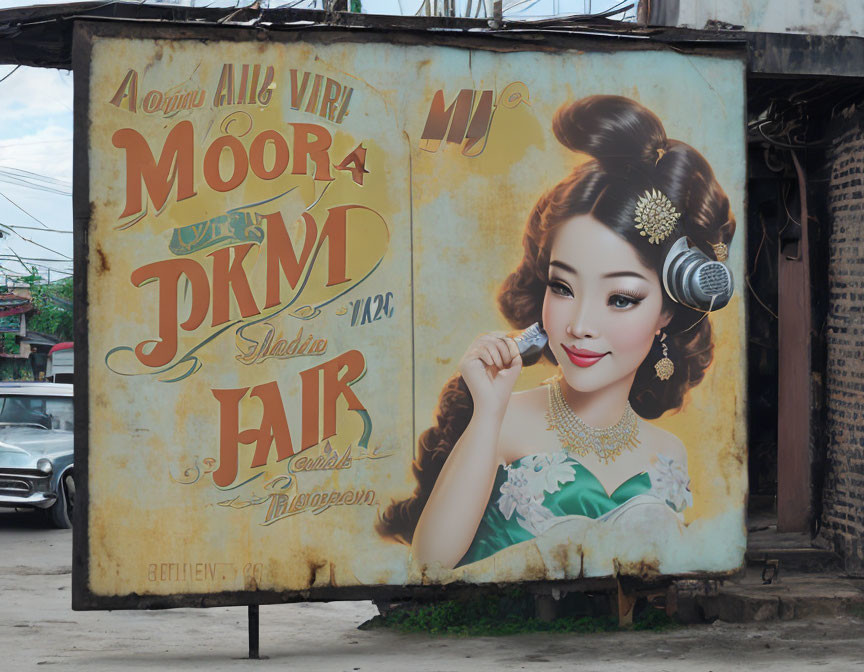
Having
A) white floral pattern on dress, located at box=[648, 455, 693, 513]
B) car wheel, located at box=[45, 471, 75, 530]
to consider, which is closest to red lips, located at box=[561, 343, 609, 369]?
white floral pattern on dress, located at box=[648, 455, 693, 513]

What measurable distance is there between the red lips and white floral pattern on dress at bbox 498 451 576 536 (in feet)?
2.31

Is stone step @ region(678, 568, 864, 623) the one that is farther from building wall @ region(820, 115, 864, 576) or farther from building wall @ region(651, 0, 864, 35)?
building wall @ region(651, 0, 864, 35)

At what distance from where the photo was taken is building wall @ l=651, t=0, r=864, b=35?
7.76 meters

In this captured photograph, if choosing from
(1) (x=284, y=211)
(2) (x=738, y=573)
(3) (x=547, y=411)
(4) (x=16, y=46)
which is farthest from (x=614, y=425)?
(4) (x=16, y=46)

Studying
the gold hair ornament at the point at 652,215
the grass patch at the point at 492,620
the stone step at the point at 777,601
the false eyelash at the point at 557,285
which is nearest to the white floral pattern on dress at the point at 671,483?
the stone step at the point at 777,601

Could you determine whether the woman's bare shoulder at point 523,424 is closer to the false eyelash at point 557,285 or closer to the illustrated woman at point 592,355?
the illustrated woman at point 592,355

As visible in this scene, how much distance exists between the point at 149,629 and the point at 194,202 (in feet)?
14.0

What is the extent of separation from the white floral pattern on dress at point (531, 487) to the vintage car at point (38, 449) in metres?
8.63

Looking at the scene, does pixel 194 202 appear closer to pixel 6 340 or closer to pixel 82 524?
pixel 82 524

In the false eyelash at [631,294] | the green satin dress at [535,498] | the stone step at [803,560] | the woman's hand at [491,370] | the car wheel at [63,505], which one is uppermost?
the false eyelash at [631,294]

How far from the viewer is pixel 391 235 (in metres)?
6.95

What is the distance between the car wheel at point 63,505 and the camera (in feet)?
45.8

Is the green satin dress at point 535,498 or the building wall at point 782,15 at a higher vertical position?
the building wall at point 782,15

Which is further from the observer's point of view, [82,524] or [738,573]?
[738,573]
